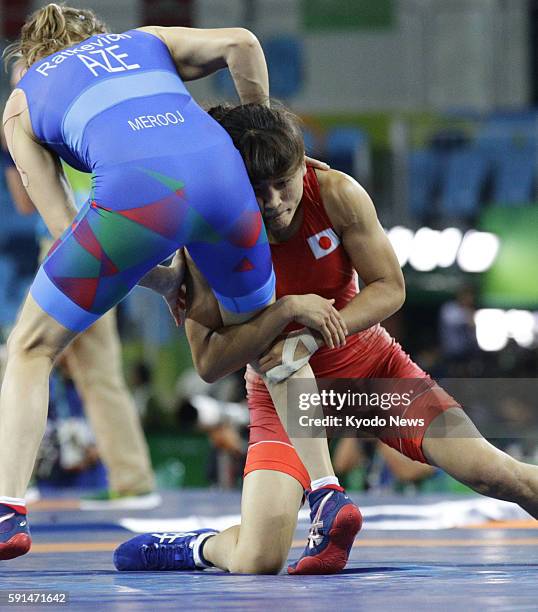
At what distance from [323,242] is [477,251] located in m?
7.00

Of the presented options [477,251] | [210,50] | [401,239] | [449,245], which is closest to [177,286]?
[210,50]

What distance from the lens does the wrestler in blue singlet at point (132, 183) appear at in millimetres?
2578

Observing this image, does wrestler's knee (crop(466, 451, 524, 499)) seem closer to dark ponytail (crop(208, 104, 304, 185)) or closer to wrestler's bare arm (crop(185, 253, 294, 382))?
wrestler's bare arm (crop(185, 253, 294, 382))

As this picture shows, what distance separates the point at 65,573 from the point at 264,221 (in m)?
0.94

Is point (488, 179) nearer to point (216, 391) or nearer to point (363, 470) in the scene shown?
point (216, 391)

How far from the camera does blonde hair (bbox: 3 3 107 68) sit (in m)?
2.88

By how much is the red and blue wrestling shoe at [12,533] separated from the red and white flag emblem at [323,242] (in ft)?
3.19

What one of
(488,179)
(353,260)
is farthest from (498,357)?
(353,260)

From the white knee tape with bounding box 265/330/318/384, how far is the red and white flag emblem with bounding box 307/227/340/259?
230mm

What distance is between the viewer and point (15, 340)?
105 inches

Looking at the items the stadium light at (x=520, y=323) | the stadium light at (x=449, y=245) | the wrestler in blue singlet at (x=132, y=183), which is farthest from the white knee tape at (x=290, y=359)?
the stadium light at (x=520, y=323)

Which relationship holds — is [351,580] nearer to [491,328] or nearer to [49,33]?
[49,33]

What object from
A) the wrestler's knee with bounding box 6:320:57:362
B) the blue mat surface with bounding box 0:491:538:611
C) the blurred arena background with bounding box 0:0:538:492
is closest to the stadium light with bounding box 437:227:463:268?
the blurred arena background with bounding box 0:0:538:492

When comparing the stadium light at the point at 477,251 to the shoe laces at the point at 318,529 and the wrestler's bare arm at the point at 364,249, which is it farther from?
the shoe laces at the point at 318,529
